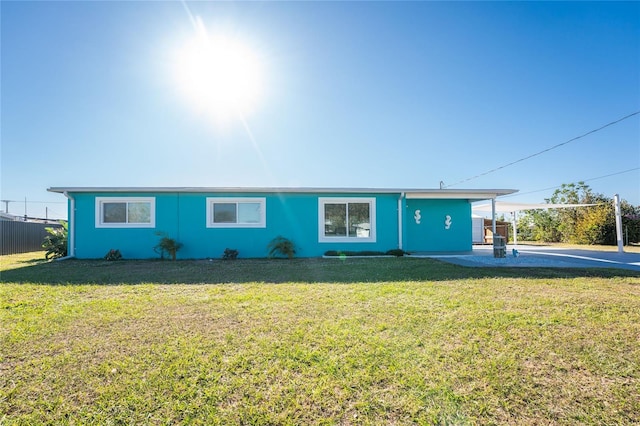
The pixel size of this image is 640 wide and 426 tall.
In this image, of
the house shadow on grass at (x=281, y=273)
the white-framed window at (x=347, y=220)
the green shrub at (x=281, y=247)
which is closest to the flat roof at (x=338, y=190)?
the white-framed window at (x=347, y=220)

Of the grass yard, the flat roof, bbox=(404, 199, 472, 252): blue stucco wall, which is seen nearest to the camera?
the grass yard

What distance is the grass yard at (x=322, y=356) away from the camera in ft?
6.60

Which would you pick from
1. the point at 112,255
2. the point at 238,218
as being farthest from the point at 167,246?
the point at 238,218

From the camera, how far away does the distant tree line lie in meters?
18.2

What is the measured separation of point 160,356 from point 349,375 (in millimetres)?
1732

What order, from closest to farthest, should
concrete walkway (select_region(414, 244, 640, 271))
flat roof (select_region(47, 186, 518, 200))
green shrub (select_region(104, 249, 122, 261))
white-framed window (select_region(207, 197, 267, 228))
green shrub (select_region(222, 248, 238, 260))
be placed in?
concrete walkway (select_region(414, 244, 640, 271))
green shrub (select_region(104, 249, 122, 261))
flat roof (select_region(47, 186, 518, 200))
green shrub (select_region(222, 248, 238, 260))
white-framed window (select_region(207, 197, 267, 228))

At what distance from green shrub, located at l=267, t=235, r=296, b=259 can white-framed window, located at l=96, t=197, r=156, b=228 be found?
4206mm

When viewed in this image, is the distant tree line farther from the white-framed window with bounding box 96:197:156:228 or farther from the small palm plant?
the white-framed window with bounding box 96:197:156:228

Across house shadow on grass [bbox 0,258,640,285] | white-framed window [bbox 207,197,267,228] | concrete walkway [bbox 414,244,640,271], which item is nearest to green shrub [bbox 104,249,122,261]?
house shadow on grass [bbox 0,258,640,285]

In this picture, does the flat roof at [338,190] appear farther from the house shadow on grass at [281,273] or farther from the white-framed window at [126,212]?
the house shadow on grass at [281,273]

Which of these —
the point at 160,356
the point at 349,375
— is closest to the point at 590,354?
the point at 349,375

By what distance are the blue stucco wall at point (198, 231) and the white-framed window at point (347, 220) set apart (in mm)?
188

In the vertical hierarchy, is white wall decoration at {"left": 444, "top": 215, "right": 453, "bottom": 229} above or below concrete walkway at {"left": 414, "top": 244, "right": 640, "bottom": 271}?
above

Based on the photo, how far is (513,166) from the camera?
55.7 feet
